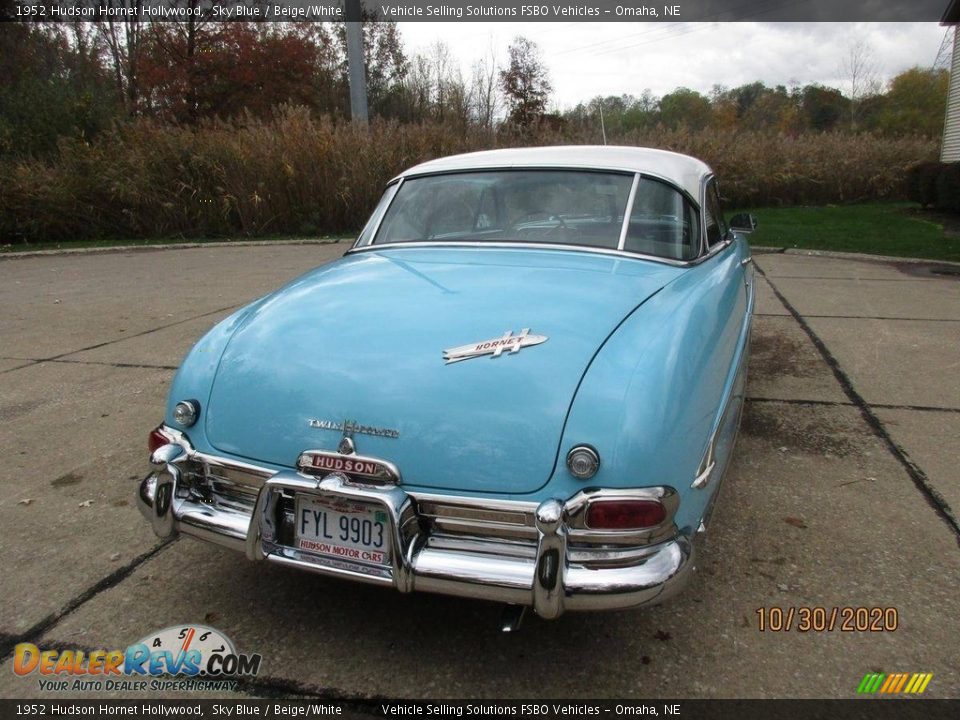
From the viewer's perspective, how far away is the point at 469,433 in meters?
2.04

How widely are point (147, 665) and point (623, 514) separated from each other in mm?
1521

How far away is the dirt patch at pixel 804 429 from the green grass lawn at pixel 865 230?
295 inches

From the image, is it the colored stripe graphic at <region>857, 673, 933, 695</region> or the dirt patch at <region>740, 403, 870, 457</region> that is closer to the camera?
the colored stripe graphic at <region>857, 673, 933, 695</region>

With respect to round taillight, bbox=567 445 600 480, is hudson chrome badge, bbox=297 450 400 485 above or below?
below

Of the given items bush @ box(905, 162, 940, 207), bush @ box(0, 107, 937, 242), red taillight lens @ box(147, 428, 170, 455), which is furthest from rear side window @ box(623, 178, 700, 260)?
bush @ box(905, 162, 940, 207)

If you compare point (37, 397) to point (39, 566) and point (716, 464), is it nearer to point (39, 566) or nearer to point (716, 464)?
point (39, 566)

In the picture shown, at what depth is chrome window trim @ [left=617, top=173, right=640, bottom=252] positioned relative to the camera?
3105 mm

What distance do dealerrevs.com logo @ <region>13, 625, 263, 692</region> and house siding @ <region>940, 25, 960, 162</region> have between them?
62.2 feet

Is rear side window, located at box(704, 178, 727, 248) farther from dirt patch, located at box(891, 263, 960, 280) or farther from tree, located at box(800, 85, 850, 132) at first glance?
tree, located at box(800, 85, 850, 132)

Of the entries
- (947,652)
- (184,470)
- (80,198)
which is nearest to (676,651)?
(947,652)

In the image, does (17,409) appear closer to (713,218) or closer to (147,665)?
(147,665)

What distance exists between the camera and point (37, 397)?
187 inches

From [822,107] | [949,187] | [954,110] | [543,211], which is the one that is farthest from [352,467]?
[822,107]

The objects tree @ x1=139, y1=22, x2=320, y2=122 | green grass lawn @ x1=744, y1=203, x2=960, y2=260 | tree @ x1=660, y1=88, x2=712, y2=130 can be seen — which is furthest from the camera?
tree @ x1=660, y1=88, x2=712, y2=130
